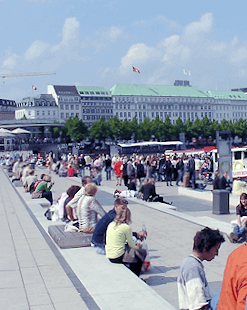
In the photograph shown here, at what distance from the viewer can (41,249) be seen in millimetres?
8938

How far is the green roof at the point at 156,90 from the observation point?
153875 millimetres

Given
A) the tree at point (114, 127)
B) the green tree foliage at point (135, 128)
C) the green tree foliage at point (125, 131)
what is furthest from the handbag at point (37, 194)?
the green tree foliage at point (135, 128)

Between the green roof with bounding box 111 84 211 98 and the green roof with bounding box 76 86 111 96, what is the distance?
274 cm

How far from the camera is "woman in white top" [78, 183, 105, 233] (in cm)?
887

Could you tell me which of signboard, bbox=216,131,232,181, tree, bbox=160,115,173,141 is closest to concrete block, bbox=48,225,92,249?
signboard, bbox=216,131,232,181

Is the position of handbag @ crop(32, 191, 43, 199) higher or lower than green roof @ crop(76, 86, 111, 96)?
lower

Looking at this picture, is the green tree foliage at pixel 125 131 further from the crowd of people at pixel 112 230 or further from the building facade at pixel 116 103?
the crowd of people at pixel 112 230

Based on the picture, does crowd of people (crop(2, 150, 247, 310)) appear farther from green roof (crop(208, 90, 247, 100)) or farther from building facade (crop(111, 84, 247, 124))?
green roof (crop(208, 90, 247, 100))

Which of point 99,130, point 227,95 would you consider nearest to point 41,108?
point 99,130

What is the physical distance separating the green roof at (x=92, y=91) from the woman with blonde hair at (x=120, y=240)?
14613 centimetres

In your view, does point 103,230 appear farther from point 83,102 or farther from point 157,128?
point 83,102

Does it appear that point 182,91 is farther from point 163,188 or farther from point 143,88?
point 163,188

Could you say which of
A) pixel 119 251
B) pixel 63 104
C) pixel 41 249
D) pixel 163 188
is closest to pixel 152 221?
pixel 41 249

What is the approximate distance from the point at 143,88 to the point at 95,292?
153 metres
